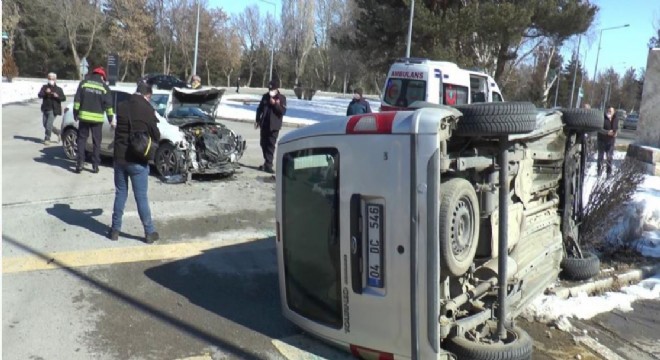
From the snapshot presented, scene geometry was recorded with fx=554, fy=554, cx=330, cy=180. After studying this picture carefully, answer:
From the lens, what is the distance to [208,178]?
35.0 feet

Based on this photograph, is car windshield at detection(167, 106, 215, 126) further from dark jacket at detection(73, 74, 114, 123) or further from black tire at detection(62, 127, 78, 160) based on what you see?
black tire at detection(62, 127, 78, 160)

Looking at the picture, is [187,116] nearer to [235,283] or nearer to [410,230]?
[235,283]

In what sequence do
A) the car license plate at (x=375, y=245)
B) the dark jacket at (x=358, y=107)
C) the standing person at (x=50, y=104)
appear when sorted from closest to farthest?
the car license plate at (x=375, y=245), the standing person at (x=50, y=104), the dark jacket at (x=358, y=107)

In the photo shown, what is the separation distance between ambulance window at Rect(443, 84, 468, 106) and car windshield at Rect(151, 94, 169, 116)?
7129mm

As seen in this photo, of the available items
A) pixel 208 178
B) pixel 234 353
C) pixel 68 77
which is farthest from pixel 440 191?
pixel 68 77

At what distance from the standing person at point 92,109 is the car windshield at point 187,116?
1.16m

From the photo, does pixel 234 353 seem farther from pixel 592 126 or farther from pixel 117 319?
pixel 592 126

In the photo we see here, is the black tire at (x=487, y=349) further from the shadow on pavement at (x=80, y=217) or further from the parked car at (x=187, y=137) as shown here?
the parked car at (x=187, y=137)

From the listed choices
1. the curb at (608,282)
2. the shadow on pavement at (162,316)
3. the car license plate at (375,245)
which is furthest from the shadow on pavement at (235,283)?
the curb at (608,282)

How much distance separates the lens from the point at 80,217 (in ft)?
24.4

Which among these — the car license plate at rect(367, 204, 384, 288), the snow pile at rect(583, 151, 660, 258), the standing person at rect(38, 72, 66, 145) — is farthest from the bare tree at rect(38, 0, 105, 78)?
the car license plate at rect(367, 204, 384, 288)

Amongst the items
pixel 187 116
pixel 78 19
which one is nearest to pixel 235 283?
pixel 187 116

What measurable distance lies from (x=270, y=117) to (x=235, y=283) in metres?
6.33

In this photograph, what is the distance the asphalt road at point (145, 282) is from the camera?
411 cm
